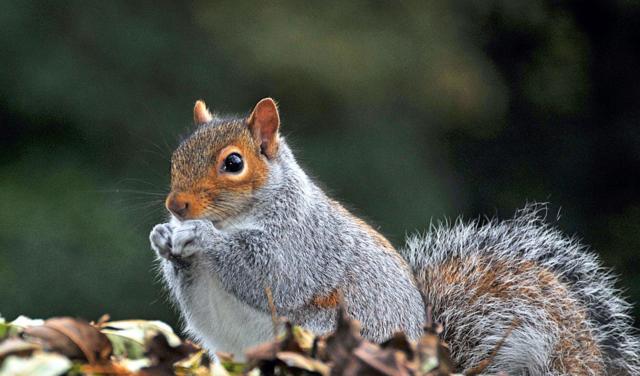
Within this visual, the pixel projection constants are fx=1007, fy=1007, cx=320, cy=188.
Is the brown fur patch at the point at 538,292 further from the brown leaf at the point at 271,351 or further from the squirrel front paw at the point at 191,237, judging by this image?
the brown leaf at the point at 271,351

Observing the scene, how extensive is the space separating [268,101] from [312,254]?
0.26 m

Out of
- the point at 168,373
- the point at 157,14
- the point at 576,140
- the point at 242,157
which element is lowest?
the point at 168,373

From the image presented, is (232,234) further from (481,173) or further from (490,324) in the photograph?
Answer: (481,173)

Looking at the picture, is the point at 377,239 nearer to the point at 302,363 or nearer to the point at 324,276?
the point at 324,276

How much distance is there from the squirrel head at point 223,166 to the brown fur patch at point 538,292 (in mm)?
398

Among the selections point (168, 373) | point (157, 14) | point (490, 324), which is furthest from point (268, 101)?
point (157, 14)

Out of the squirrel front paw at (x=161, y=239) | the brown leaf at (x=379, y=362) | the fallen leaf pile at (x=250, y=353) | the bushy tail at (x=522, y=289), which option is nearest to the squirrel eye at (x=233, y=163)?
the squirrel front paw at (x=161, y=239)

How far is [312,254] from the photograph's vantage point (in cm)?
158

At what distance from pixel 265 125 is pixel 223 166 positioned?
116 millimetres

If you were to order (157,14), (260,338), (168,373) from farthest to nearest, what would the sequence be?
(157,14) < (260,338) < (168,373)

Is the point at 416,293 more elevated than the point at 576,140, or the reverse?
the point at 576,140

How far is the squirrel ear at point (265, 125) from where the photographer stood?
1.63 metres

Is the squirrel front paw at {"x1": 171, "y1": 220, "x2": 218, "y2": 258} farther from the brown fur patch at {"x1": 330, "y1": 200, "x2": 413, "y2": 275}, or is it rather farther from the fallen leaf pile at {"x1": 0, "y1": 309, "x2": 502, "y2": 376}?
the fallen leaf pile at {"x1": 0, "y1": 309, "x2": 502, "y2": 376}

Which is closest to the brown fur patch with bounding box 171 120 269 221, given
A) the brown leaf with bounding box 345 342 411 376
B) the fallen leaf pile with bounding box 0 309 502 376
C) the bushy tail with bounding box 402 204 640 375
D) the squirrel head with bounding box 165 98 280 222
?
the squirrel head with bounding box 165 98 280 222
